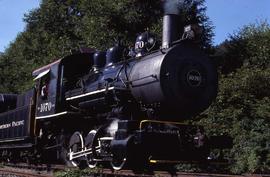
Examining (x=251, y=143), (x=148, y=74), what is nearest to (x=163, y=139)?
(x=148, y=74)

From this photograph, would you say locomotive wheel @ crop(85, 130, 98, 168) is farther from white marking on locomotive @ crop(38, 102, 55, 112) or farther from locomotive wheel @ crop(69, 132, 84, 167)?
white marking on locomotive @ crop(38, 102, 55, 112)

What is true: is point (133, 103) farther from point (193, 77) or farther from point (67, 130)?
point (67, 130)

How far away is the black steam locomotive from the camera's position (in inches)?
369

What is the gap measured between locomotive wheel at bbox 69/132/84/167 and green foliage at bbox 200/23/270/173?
4.40 meters

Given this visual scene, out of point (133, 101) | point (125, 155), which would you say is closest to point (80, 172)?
point (125, 155)

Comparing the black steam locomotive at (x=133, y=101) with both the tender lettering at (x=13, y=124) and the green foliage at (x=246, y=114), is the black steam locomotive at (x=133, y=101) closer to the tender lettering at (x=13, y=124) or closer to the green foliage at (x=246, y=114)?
the tender lettering at (x=13, y=124)

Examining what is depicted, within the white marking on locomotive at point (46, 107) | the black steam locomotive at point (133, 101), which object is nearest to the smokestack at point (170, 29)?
the black steam locomotive at point (133, 101)

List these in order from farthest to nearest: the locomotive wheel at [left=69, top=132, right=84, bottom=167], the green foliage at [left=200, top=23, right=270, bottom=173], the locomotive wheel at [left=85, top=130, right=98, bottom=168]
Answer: the green foliage at [left=200, top=23, right=270, bottom=173] → the locomotive wheel at [left=69, top=132, right=84, bottom=167] → the locomotive wheel at [left=85, top=130, right=98, bottom=168]

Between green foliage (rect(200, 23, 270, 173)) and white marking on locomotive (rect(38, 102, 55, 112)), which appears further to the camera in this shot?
green foliage (rect(200, 23, 270, 173))

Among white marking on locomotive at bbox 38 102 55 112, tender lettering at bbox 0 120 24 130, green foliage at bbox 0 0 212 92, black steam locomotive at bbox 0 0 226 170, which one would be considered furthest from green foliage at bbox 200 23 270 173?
tender lettering at bbox 0 120 24 130

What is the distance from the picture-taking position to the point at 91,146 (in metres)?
10.6

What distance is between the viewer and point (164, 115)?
32.6ft

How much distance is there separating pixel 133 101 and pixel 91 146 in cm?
148

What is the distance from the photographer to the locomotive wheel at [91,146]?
10.5 m
